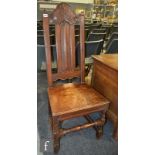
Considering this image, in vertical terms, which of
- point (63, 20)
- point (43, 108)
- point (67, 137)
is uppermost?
point (63, 20)

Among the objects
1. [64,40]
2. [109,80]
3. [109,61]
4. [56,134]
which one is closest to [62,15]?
[64,40]

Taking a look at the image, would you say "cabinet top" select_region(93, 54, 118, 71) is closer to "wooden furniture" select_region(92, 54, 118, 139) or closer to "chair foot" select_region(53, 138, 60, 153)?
"wooden furniture" select_region(92, 54, 118, 139)

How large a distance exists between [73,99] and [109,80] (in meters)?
0.38

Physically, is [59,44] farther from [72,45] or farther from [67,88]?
[67,88]

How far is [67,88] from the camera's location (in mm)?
1590

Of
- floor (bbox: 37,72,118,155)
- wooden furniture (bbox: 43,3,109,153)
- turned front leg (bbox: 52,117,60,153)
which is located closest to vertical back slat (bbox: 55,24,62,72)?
wooden furniture (bbox: 43,3,109,153)

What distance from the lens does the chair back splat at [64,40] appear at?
1490 mm

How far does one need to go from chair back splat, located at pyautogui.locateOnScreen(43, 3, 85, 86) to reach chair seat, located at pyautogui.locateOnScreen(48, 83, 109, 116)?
0.41 feet

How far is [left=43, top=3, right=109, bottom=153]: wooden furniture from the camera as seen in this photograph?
1.31 m
